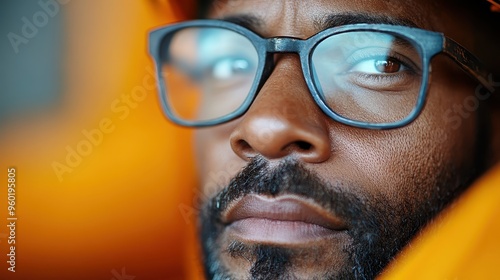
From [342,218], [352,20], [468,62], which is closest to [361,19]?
[352,20]

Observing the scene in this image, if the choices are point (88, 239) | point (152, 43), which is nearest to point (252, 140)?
point (152, 43)

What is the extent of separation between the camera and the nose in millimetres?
773

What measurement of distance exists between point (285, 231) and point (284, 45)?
244 millimetres

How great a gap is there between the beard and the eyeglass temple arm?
15 centimetres

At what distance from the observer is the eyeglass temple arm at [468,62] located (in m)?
0.80

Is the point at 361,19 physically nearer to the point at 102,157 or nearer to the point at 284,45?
the point at 284,45

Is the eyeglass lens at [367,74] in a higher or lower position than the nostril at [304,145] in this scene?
higher

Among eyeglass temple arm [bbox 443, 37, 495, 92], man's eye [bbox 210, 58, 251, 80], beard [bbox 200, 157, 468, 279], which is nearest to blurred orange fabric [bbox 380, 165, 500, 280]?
beard [bbox 200, 157, 468, 279]

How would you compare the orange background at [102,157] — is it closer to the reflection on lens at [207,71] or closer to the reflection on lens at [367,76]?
the reflection on lens at [207,71]

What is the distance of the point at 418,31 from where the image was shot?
78 centimetres

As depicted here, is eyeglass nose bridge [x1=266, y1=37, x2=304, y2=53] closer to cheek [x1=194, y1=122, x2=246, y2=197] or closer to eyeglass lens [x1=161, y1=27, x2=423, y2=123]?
eyeglass lens [x1=161, y1=27, x2=423, y2=123]

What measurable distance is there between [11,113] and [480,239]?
2.41ft

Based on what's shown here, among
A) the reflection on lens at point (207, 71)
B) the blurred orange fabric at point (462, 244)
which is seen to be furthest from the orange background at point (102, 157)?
the blurred orange fabric at point (462, 244)

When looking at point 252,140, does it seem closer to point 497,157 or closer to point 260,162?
point 260,162
